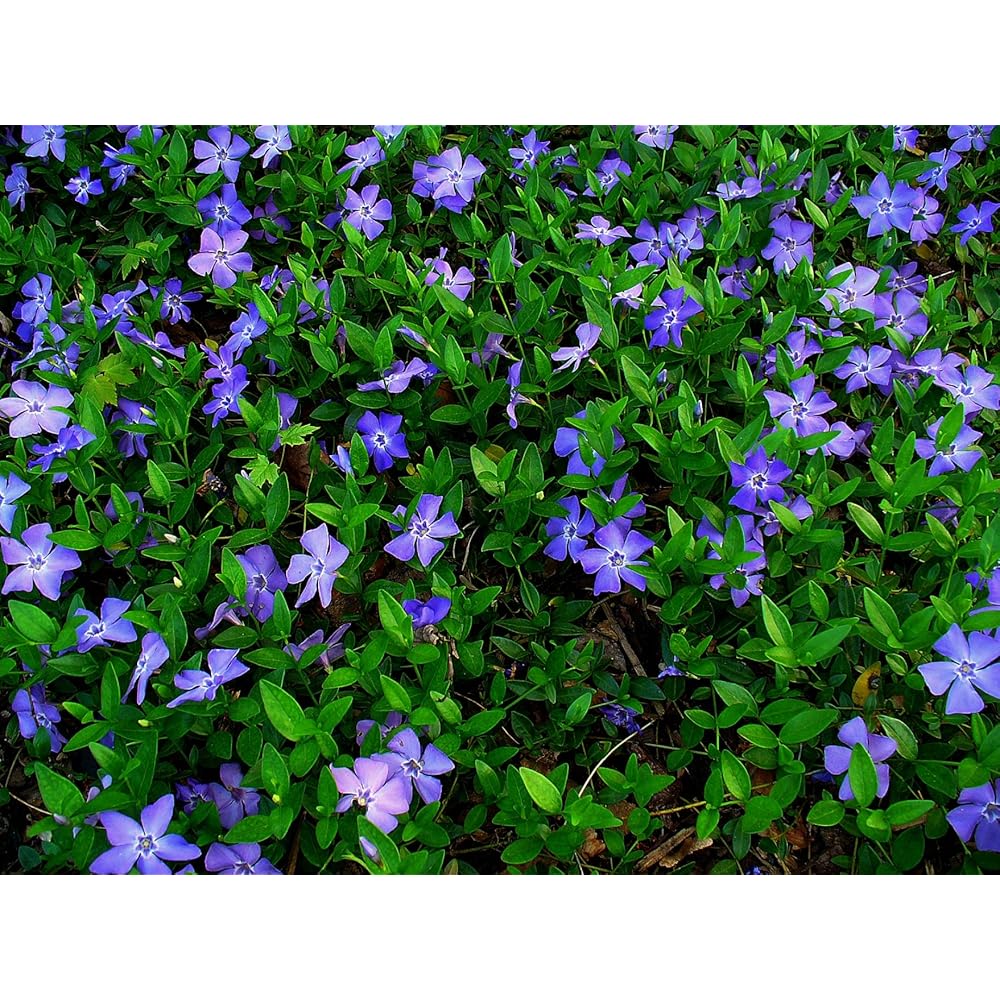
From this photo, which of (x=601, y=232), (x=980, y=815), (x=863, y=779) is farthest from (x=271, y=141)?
(x=980, y=815)

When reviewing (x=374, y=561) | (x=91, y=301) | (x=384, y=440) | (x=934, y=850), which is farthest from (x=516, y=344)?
(x=934, y=850)

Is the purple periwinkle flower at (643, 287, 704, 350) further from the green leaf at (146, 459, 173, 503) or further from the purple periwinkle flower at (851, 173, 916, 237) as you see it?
the green leaf at (146, 459, 173, 503)

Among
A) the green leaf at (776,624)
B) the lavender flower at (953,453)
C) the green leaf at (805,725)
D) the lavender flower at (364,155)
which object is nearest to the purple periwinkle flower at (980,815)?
the green leaf at (805,725)

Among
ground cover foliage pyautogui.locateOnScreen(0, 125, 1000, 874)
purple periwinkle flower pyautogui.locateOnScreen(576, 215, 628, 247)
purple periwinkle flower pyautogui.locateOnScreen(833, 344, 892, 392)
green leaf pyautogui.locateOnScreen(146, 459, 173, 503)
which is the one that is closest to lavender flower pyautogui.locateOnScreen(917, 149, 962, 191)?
ground cover foliage pyautogui.locateOnScreen(0, 125, 1000, 874)

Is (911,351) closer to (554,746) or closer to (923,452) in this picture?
(923,452)

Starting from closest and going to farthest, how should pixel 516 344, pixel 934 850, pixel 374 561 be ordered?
pixel 934 850
pixel 374 561
pixel 516 344

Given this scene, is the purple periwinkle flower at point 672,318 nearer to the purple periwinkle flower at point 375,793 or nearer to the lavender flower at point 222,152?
the purple periwinkle flower at point 375,793

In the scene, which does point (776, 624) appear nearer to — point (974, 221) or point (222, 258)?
point (974, 221)
